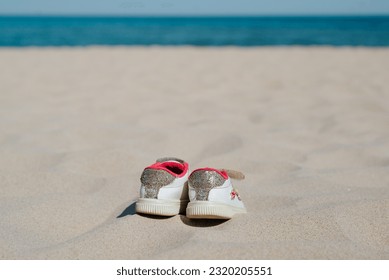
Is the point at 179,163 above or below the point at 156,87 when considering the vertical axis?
below

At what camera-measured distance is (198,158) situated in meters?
2.30

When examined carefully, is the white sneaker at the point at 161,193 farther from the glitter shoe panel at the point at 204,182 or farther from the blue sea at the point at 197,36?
the blue sea at the point at 197,36

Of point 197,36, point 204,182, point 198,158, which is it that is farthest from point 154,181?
point 197,36

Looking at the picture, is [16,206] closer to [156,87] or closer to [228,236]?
[228,236]

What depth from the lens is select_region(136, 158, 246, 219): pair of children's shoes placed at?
1.47 metres

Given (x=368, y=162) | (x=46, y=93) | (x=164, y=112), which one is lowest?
(x=368, y=162)

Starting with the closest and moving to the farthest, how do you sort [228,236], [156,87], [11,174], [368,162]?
[228,236], [11,174], [368,162], [156,87]

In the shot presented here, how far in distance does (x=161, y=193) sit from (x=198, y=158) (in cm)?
80

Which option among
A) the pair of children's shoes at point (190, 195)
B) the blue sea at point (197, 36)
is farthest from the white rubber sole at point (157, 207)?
the blue sea at point (197, 36)

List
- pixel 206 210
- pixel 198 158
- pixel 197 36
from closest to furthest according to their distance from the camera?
pixel 206 210 → pixel 198 158 → pixel 197 36

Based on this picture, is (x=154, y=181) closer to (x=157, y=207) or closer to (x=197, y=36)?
(x=157, y=207)

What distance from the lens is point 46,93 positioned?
4016mm
